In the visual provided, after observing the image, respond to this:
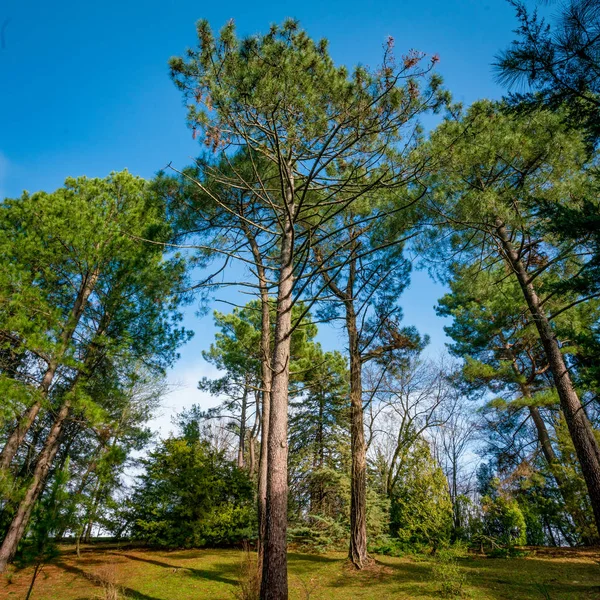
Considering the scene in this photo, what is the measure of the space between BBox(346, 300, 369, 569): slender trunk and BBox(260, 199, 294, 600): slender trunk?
197 cm

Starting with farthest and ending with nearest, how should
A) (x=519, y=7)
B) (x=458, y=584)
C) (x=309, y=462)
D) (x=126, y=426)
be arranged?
1. (x=126, y=426)
2. (x=309, y=462)
3. (x=458, y=584)
4. (x=519, y=7)

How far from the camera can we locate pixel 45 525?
3738 millimetres

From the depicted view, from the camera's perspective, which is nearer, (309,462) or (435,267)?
(435,267)

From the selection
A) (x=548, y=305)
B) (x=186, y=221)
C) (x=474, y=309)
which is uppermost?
(x=474, y=309)

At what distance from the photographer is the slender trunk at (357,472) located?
6.41 meters

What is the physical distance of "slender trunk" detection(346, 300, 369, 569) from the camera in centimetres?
641

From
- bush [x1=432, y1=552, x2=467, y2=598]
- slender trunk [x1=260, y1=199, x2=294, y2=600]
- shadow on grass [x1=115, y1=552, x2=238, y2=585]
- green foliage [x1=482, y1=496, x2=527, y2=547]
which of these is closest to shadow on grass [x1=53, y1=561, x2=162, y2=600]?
shadow on grass [x1=115, y1=552, x2=238, y2=585]

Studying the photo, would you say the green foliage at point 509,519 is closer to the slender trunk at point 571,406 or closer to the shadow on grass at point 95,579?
the slender trunk at point 571,406

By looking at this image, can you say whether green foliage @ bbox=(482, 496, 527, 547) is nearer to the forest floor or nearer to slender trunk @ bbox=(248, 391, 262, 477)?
the forest floor

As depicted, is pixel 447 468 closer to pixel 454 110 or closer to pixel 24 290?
pixel 454 110

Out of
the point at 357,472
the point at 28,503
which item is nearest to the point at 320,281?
the point at 357,472

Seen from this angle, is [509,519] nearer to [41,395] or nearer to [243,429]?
[41,395]

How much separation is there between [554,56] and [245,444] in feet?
58.8

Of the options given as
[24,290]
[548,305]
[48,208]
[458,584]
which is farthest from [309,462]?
[48,208]
